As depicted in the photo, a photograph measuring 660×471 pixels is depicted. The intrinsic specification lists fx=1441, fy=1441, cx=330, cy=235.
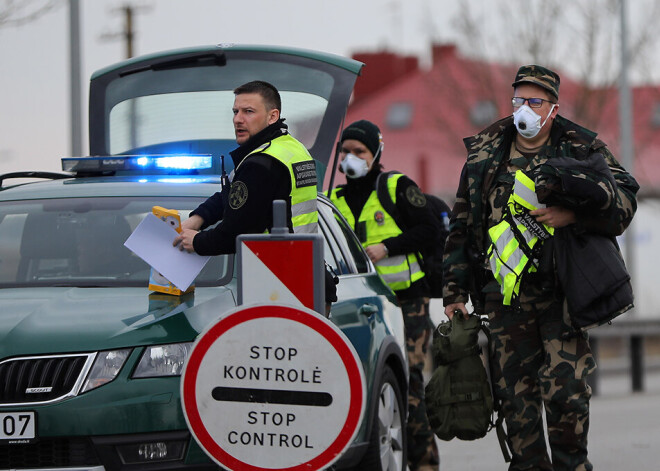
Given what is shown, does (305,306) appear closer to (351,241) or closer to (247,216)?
(247,216)

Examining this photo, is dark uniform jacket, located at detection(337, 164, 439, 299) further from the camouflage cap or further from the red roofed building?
the red roofed building

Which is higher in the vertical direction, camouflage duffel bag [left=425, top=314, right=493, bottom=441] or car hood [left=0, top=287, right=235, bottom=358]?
car hood [left=0, top=287, right=235, bottom=358]

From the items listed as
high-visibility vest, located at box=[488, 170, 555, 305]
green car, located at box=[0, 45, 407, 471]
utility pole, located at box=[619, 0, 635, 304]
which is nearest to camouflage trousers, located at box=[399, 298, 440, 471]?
green car, located at box=[0, 45, 407, 471]

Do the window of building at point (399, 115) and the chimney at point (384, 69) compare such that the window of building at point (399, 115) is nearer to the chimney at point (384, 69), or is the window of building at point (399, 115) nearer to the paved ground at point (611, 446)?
the chimney at point (384, 69)

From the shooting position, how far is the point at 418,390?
327 inches

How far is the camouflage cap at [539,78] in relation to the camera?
6207 mm

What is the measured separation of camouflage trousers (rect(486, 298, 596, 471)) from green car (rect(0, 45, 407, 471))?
0.62 meters

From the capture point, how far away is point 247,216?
5723 millimetres

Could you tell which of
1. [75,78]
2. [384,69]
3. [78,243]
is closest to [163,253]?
[78,243]

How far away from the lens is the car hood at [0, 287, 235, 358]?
5477 mm

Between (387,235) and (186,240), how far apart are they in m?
2.68

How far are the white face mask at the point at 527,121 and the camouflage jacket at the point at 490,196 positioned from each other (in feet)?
0.42

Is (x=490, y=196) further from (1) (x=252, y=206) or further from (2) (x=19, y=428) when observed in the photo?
(2) (x=19, y=428)


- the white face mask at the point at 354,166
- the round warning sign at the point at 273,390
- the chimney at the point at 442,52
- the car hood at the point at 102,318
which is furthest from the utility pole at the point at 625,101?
the round warning sign at the point at 273,390
